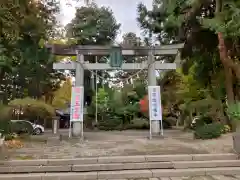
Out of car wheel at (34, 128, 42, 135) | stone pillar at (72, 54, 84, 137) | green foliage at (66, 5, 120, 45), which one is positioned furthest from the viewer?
green foliage at (66, 5, 120, 45)

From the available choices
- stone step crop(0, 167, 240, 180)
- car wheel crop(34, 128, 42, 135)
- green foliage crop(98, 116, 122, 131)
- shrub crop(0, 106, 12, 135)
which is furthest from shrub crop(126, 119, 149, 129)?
stone step crop(0, 167, 240, 180)

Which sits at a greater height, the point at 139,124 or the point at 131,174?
the point at 139,124

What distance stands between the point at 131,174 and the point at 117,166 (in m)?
0.60

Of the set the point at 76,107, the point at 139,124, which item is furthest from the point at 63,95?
the point at 76,107

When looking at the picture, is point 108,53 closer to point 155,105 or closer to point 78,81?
point 78,81

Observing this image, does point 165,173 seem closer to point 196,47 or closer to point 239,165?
point 239,165

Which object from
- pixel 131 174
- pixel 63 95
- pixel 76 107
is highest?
pixel 63 95

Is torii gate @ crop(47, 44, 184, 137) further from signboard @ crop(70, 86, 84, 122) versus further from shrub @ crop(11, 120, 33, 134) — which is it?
shrub @ crop(11, 120, 33, 134)

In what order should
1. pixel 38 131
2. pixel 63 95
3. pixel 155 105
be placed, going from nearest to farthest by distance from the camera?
pixel 155 105 < pixel 38 131 < pixel 63 95

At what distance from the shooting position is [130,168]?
23.7ft

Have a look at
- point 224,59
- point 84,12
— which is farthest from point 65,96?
point 224,59

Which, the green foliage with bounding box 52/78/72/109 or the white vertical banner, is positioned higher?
the green foliage with bounding box 52/78/72/109

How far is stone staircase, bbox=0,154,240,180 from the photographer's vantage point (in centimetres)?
666

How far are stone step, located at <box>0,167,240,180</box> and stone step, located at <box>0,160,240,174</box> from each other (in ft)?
0.69
